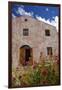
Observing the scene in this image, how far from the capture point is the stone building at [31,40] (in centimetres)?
232

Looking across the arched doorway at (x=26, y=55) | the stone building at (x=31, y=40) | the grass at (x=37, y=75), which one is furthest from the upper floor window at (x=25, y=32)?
the grass at (x=37, y=75)

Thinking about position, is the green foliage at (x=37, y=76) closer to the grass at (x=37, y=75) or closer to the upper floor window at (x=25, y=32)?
the grass at (x=37, y=75)

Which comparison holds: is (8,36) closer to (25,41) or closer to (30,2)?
(25,41)

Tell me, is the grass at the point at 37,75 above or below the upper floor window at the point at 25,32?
below

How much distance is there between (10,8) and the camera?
230cm

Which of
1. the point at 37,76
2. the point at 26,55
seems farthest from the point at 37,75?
the point at 26,55

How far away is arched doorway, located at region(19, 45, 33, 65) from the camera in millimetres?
2332

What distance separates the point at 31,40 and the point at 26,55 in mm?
165

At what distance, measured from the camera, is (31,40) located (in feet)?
7.74

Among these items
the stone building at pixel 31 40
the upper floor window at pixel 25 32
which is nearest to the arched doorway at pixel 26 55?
the stone building at pixel 31 40

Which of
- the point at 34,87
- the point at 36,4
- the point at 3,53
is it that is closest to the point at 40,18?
the point at 36,4

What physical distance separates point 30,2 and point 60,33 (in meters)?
0.46

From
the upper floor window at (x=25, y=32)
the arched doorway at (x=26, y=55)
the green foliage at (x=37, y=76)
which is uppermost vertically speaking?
the upper floor window at (x=25, y=32)

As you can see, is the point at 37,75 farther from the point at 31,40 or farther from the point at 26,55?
the point at 31,40
